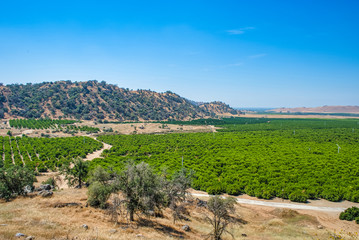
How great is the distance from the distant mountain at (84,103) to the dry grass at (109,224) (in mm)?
106584

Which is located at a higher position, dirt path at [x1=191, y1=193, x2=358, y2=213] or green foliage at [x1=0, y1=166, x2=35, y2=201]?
green foliage at [x1=0, y1=166, x2=35, y2=201]

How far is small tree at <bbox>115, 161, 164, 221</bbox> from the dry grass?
185 centimetres

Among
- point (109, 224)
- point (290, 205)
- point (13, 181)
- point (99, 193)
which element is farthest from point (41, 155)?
point (290, 205)

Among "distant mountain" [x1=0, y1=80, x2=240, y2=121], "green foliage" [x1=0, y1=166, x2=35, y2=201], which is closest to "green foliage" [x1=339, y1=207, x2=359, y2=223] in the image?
"green foliage" [x1=0, y1=166, x2=35, y2=201]

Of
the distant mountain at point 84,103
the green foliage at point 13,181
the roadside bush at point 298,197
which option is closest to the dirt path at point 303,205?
the roadside bush at point 298,197

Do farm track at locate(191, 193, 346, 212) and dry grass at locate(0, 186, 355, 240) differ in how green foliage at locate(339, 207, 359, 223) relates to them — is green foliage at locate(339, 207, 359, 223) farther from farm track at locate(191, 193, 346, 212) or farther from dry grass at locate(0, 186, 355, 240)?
dry grass at locate(0, 186, 355, 240)

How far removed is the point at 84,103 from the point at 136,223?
424ft

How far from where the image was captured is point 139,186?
15648 millimetres

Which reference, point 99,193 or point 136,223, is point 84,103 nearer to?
point 99,193

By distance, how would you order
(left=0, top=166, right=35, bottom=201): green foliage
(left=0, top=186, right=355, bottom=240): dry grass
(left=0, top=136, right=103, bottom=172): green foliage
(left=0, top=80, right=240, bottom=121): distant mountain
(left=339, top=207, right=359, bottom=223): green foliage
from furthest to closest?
1. (left=0, top=80, right=240, bottom=121): distant mountain
2. (left=0, top=136, right=103, bottom=172): green foliage
3. (left=0, top=166, right=35, bottom=201): green foliage
4. (left=339, top=207, right=359, bottom=223): green foliage
5. (left=0, top=186, right=355, bottom=240): dry grass

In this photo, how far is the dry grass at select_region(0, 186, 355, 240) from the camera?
Answer: 1337 cm

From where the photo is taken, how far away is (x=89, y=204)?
1988 centimetres

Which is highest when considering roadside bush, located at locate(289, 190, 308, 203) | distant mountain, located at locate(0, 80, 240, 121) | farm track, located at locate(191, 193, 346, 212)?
distant mountain, located at locate(0, 80, 240, 121)

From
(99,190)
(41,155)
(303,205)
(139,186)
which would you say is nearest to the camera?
(139,186)
